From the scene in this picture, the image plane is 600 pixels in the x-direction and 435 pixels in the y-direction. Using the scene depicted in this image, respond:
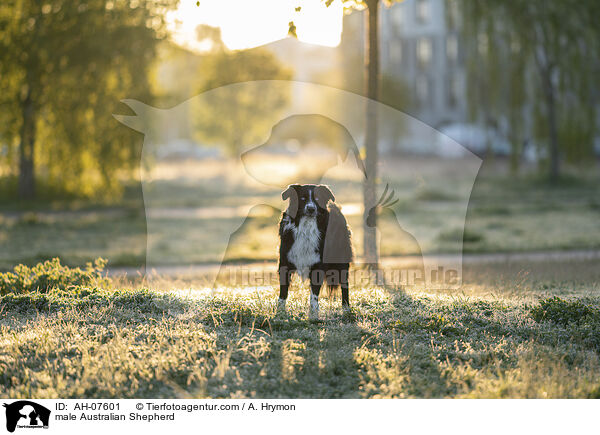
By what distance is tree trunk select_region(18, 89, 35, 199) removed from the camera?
784 inches

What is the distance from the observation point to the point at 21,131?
19891 millimetres

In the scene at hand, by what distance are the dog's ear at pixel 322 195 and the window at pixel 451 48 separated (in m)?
62.8

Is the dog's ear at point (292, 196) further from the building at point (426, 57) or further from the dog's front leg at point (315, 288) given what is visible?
the building at point (426, 57)

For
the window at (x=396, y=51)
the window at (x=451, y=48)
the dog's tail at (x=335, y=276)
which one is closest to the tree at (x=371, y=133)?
the dog's tail at (x=335, y=276)

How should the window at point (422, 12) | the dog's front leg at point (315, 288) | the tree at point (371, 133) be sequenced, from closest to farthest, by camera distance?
the dog's front leg at point (315, 288) → the tree at point (371, 133) → the window at point (422, 12)

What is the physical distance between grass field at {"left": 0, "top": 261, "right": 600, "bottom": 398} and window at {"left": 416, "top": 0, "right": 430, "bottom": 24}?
208 ft

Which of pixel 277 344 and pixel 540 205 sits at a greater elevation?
pixel 540 205

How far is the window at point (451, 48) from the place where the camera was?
65438 millimetres

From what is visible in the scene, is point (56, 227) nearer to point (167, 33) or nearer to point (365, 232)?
point (167, 33)

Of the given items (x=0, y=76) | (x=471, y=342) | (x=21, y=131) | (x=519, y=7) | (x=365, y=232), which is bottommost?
(x=471, y=342)

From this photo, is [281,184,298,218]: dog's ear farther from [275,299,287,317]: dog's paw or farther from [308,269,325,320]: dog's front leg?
[275,299,287,317]: dog's paw

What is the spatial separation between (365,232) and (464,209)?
14402mm

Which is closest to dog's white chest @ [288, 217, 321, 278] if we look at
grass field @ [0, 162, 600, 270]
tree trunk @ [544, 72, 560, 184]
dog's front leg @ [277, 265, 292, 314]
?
dog's front leg @ [277, 265, 292, 314]

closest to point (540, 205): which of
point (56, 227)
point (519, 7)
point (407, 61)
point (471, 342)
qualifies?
point (519, 7)
